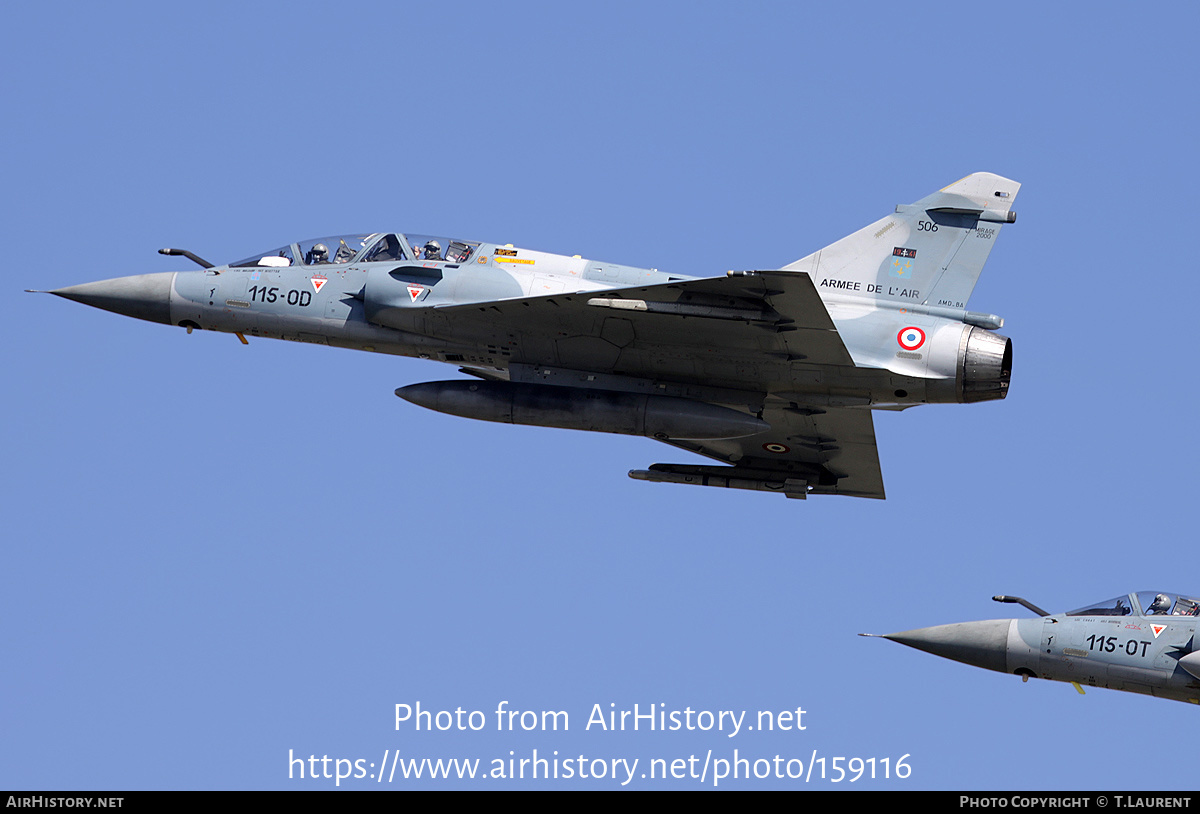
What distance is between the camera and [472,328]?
79.1ft

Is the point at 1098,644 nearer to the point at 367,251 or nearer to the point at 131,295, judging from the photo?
the point at 367,251

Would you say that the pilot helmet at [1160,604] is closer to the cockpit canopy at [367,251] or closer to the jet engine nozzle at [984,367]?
the jet engine nozzle at [984,367]

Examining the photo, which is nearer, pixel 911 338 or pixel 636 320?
pixel 911 338

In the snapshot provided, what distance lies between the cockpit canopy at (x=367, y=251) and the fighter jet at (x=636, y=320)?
0.02 metres

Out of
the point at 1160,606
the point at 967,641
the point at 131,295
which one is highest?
the point at 131,295

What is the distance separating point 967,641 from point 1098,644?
1823 mm

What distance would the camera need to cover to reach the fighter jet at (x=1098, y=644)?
75.3ft

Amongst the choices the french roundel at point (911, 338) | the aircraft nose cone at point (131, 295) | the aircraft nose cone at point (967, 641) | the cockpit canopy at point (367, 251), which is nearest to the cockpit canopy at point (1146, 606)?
the aircraft nose cone at point (967, 641)

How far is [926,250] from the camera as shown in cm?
2425

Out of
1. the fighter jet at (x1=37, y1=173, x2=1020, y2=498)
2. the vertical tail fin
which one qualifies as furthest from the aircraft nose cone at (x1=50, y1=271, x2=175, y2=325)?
the vertical tail fin

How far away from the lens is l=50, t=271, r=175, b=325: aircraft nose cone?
25406mm

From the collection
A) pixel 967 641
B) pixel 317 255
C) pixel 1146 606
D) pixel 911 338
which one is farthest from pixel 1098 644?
pixel 317 255

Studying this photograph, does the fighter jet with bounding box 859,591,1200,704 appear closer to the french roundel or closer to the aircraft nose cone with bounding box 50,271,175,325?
the french roundel
